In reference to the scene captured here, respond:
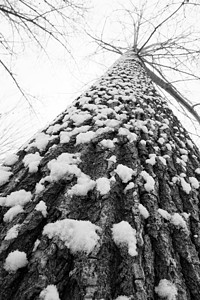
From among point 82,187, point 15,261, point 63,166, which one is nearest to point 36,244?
point 15,261

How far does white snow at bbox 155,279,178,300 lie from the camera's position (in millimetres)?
735

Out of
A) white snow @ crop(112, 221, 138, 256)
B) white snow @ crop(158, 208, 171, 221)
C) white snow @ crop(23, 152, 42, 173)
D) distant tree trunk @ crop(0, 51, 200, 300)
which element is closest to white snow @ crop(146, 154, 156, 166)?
distant tree trunk @ crop(0, 51, 200, 300)

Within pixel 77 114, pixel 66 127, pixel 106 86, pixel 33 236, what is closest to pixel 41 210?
pixel 33 236

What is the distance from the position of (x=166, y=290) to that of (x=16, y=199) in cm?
72

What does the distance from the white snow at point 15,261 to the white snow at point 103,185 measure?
1.35ft

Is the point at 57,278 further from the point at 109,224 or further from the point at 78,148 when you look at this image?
the point at 78,148

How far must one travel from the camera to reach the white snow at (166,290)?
0.74 meters

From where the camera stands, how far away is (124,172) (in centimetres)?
114

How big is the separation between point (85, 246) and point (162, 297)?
314 mm

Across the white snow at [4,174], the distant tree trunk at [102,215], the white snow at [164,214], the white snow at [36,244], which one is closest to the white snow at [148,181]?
the distant tree trunk at [102,215]

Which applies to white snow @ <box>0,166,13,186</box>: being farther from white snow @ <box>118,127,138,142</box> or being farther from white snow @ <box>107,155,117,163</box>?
white snow @ <box>118,127,138,142</box>

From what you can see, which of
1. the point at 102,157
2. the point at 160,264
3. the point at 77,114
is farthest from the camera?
the point at 77,114

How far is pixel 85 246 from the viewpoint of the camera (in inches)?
30.9

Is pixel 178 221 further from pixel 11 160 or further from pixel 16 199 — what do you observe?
pixel 11 160
